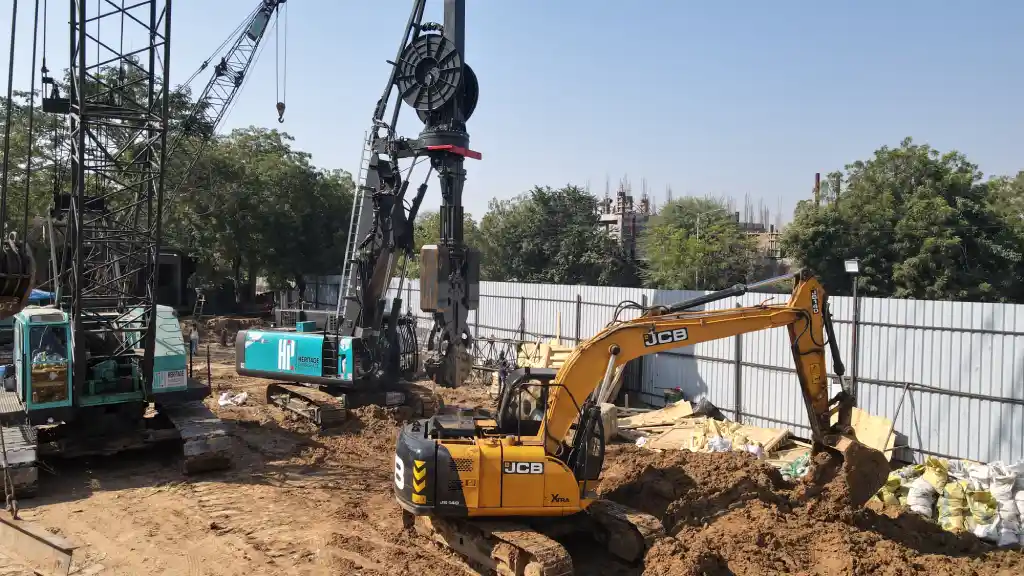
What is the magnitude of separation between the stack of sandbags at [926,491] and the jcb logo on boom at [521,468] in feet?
18.9

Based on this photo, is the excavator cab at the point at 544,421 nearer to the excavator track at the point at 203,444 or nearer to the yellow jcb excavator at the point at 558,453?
the yellow jcb excavator at the point at 558,453

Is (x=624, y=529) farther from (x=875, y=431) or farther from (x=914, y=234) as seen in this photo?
(x=914, y=234)

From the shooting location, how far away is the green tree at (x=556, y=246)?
136 ft

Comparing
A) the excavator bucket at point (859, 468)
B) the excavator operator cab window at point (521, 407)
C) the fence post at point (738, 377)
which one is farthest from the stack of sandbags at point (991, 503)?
the excavator operator cab window at point (521, 407)

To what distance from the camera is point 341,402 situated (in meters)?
15.5

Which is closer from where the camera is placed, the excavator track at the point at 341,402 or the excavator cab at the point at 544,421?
the excavator cab at the point at 544,421

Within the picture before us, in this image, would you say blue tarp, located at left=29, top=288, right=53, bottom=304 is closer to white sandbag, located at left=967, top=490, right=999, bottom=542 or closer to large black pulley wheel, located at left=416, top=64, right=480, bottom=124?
large black pulley wheel, located at left=416, top=64, right=480, bottom=124

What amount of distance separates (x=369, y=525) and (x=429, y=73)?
8957 millimetres

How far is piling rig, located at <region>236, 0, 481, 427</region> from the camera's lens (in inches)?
548

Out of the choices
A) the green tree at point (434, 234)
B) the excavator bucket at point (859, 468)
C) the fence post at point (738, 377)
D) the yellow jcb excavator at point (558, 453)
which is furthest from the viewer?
the green tree at point (434, 234)

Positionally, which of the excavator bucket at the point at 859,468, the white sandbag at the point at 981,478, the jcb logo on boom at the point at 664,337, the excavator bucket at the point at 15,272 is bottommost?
the white sandbag at the point at 981,478

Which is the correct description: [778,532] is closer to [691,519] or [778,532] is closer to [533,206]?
[691,519]

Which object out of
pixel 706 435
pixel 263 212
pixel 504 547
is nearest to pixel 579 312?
pixel 706 435

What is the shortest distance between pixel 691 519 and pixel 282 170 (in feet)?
110
